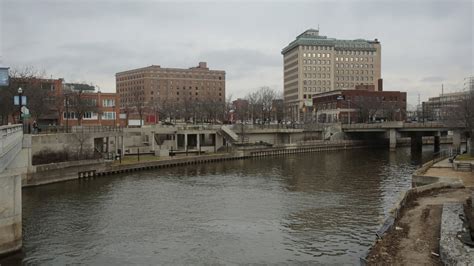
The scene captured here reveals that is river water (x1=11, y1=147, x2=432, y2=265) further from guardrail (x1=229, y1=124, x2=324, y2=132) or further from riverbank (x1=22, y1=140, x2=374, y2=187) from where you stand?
guardrail (x1=229, y1=124, x2=324, y2=132)

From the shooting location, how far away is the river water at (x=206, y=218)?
27250 millimetres

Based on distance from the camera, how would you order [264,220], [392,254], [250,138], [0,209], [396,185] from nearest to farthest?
[392,254]
[0,209]
[264,220]
[396,185]
[250,138]

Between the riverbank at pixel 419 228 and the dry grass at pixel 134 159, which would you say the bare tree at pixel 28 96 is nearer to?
the dry grass at pixel 134 159

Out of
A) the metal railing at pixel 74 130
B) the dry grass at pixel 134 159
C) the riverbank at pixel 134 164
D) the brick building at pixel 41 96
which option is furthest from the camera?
the brick building at pixel 41 96

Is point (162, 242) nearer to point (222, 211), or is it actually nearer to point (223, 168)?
point (222, 211)

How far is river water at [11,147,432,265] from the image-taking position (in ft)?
89.4

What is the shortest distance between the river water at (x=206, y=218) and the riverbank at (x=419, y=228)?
2.29 meters

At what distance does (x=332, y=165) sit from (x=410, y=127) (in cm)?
4486

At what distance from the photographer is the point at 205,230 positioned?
32.8 m

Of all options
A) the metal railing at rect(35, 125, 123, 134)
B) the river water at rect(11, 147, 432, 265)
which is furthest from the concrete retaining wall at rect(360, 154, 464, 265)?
the metal railing at rect(35, 125, 123, 134)

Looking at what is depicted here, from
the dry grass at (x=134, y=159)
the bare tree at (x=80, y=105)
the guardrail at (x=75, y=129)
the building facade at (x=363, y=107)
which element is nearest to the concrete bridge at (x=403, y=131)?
the building facade at (x=363, y=107)

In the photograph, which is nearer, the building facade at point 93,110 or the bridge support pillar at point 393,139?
the building facade at point 93,110

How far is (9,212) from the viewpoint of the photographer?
84.0 ft

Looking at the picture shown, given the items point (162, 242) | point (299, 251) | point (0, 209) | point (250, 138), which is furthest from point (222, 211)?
Answer: point (250, 138)
